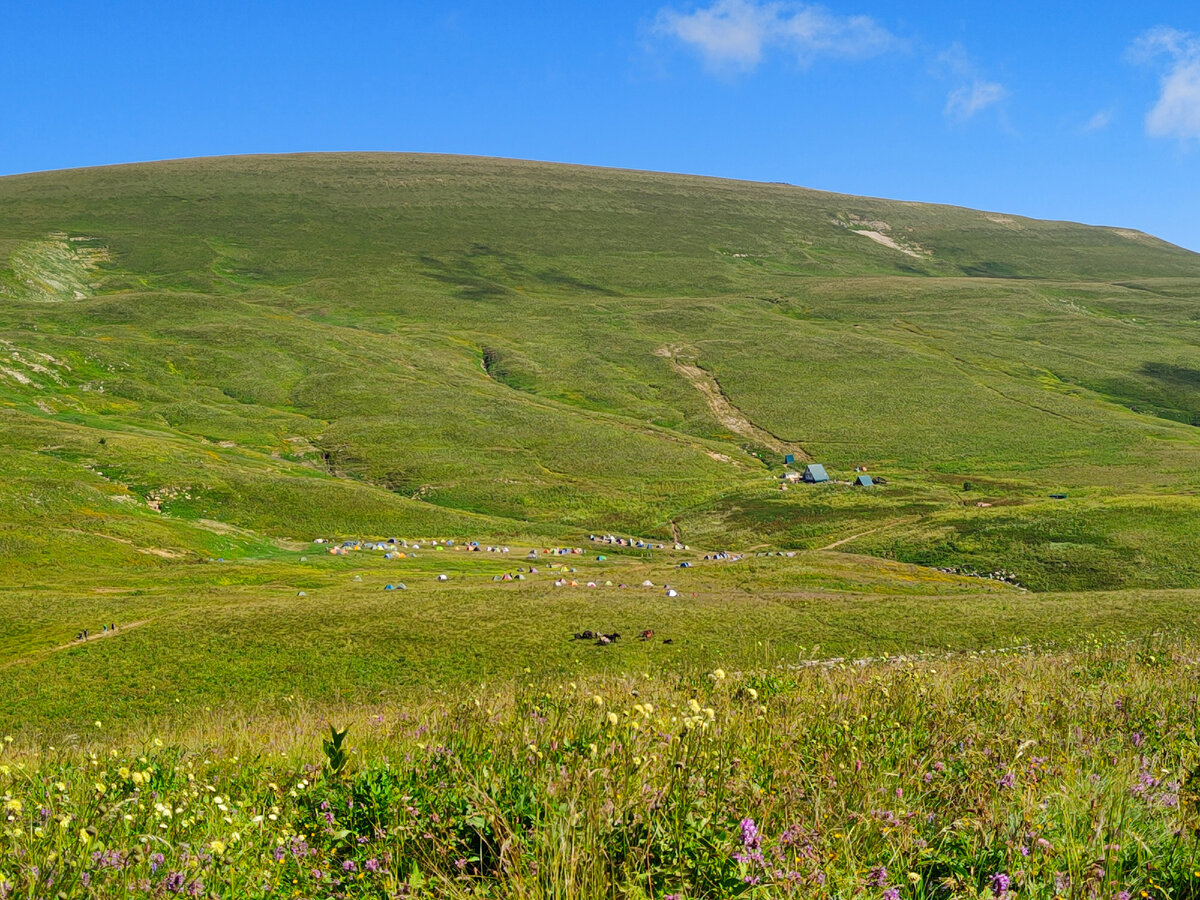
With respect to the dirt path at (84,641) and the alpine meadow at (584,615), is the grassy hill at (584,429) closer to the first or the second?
the alpine meadow at (584,615)

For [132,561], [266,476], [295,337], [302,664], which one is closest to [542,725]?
[302,664]

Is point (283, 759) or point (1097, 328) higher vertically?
point (1097, 328)

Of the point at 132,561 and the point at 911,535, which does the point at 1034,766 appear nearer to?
the point at 132,561

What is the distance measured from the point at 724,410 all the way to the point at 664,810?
146 metres

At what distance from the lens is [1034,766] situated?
5516 millimetres

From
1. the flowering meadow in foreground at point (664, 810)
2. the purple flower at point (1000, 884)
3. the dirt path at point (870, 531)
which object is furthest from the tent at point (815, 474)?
the purple flower at point (1000, 884)

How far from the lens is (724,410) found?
148375 millimetres

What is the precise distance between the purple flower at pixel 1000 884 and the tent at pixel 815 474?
10498cm

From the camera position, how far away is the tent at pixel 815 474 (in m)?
107

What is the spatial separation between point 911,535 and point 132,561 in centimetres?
6410

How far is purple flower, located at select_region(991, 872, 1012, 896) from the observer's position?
3.97m

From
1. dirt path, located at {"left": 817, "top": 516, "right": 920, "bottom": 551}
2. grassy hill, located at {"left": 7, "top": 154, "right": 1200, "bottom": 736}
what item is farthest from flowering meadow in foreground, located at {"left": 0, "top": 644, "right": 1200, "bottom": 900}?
dirt path, located at {"left": 817, "top": 516, "right": 920, "bottom": 551}

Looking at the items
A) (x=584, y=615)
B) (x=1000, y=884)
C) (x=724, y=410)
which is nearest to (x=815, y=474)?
(x=724, y=410)

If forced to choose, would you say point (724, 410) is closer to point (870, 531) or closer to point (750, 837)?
point (870, 531)
